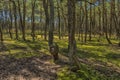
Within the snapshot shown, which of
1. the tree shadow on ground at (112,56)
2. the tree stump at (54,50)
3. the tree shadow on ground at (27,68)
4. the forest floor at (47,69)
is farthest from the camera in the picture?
the tree shadow on ground at (112,56)

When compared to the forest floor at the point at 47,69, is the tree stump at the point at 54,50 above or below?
above

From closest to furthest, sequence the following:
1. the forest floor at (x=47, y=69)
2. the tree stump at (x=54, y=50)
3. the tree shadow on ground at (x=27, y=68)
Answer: the forest floor at (x=47, y=69) < the tree shadow on ground at (x=27, y=68) < the tree stump at (x=54, y=50)

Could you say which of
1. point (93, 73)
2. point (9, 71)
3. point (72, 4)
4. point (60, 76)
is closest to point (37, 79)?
point (60, 76)

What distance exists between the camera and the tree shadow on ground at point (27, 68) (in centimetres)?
1587

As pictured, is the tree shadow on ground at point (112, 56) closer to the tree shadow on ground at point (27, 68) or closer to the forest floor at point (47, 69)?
the forest floor at point (47, 69)

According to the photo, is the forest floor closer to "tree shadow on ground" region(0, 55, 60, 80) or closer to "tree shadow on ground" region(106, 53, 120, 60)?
"tree shadow on ground" region(0, 55, 60, 80)

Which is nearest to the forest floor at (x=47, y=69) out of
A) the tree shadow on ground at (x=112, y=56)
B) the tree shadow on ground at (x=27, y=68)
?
the tree shadow on ground at (x=27, y=68)

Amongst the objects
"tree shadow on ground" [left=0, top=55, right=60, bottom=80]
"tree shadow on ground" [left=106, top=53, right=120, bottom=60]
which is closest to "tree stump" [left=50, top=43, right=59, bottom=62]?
"tree shadow on ground" [left=0, top=55, right=60, bottom=80]

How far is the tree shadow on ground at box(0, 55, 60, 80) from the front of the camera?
15867mm

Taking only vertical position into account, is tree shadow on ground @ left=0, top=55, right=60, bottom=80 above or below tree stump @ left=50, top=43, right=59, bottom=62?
below

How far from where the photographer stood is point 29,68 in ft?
58.2

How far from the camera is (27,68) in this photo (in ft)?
58.0

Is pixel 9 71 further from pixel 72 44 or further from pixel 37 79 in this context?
pixel 72 44

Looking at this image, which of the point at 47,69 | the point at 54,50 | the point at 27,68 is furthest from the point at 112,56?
the point at 27,68
